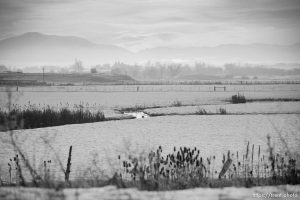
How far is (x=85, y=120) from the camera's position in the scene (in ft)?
76.6

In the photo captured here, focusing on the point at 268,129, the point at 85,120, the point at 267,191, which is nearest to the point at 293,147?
the point at 268,129

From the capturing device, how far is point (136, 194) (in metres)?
5.80

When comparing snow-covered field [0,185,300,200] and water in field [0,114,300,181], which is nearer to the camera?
snow-covered field [0,185,300,200]

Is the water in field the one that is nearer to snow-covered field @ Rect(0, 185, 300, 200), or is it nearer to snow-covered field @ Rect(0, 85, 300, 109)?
snow-covered field @ Rect(0, 185, 300, 200)

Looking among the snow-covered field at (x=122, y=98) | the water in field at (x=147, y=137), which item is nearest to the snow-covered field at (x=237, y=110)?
the water in field at (x=147, y=137)

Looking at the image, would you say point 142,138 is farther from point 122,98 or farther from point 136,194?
point 122,98

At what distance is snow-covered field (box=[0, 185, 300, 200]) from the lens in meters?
5.39

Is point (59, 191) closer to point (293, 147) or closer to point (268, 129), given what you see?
point (293, 147)

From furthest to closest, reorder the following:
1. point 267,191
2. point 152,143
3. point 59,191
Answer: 1. point 152,143
2. point 267,191
3. point 59,191

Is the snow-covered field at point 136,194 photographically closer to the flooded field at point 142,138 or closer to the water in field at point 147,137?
the flooded field at point 142,138

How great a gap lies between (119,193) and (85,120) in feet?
59.3

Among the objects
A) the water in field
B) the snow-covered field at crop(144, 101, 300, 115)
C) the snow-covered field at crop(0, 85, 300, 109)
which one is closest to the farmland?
the water in field

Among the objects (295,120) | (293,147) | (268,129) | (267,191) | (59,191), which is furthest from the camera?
(295,120)

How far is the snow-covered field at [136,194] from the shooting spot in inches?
212
